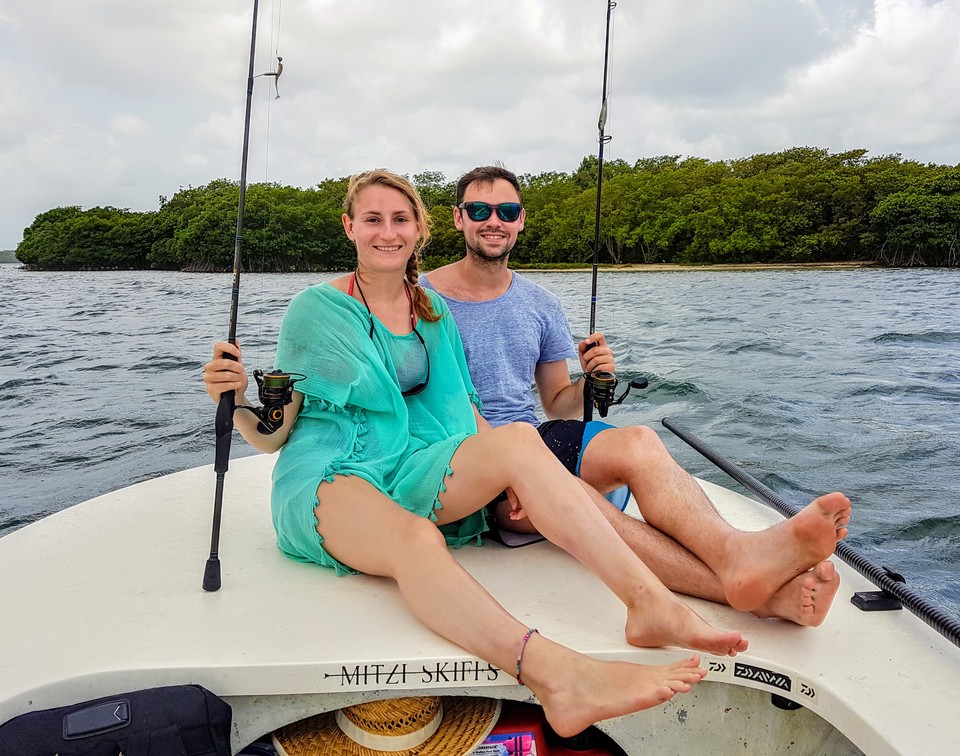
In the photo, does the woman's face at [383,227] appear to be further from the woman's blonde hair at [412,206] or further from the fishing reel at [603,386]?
the fishing reel at [603,386]

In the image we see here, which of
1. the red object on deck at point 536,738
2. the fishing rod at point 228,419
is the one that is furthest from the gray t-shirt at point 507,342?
the red object on deck at point 536,738

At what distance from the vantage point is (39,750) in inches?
68.1

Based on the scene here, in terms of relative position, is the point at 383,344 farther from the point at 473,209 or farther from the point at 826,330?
the point at 826,330

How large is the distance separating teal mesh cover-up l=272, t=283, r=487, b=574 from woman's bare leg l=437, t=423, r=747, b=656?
0.09 metres

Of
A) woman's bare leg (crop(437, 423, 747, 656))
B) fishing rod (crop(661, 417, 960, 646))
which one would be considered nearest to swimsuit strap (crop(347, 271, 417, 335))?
woman's bare leg (crop(437, 423, 747, 656))

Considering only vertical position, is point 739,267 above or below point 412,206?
above

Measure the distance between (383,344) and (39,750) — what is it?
4.75 feet

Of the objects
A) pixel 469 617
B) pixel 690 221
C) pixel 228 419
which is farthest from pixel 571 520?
pixel 690 221

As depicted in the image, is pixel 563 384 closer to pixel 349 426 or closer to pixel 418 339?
pixel 418 339

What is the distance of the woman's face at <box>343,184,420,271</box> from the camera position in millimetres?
2684

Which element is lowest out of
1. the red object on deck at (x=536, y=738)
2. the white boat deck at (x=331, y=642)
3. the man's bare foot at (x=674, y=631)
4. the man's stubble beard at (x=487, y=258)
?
the red object on deck at (x=536, y=738)

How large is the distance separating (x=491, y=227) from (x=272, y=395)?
135cm

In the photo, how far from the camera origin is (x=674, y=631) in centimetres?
190

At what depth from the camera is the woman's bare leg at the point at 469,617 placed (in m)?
1.77
